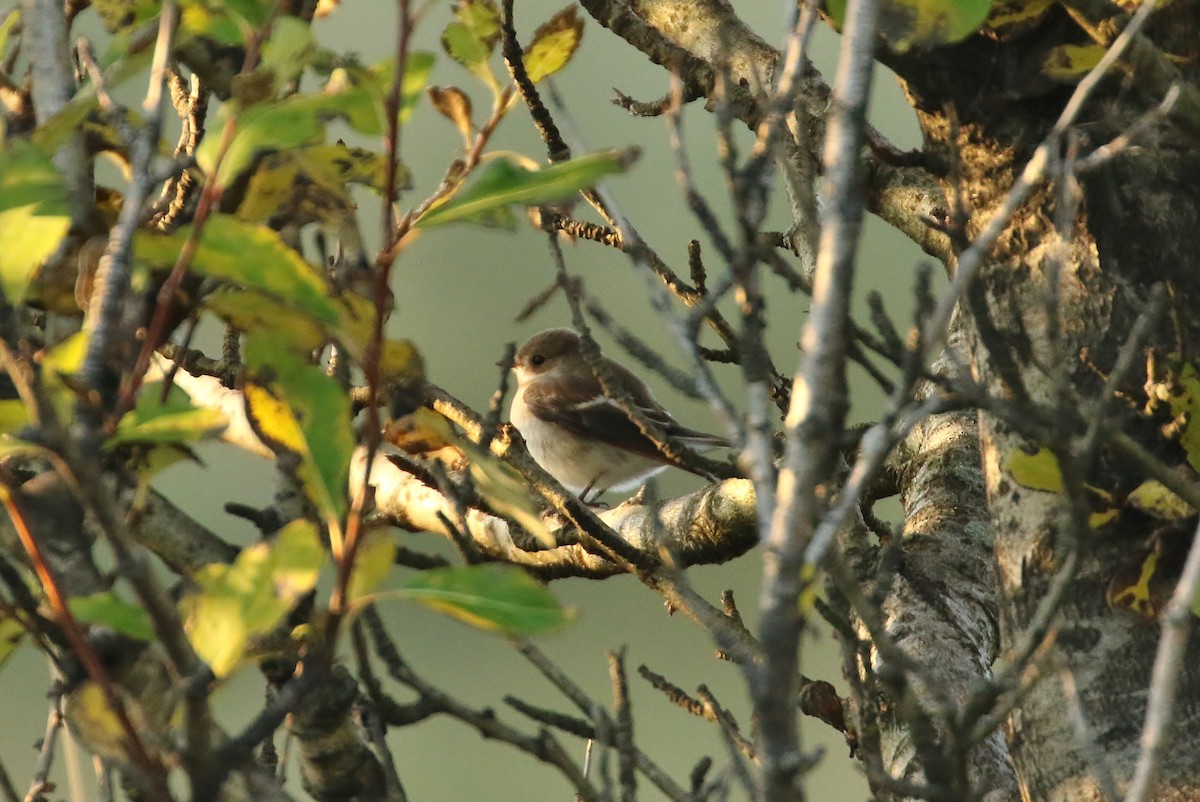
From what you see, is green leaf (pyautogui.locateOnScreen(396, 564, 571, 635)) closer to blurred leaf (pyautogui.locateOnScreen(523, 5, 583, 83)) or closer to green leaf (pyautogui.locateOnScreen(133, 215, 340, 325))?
green leaf (pyautogui.locateOnScreen(133, 215, 340, 325))

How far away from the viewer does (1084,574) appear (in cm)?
118

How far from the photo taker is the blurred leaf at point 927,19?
87 cm

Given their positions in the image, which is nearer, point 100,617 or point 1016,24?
point 100,617

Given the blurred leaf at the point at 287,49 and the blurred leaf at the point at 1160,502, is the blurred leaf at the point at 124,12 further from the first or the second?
the blurred leaf at the point at 1160,502

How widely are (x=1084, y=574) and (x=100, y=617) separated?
83 cm

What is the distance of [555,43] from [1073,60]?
0.45 m

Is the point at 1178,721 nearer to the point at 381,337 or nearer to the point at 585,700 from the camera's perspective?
the point at 585,700

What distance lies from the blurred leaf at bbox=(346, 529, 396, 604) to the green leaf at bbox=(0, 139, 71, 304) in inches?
7.7

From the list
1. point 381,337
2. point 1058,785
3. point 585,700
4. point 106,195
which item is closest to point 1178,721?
point 1058,785

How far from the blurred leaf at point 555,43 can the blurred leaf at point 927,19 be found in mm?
207

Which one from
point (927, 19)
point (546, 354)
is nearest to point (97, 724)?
point (927, 19)

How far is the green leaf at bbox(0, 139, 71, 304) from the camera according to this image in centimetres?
64

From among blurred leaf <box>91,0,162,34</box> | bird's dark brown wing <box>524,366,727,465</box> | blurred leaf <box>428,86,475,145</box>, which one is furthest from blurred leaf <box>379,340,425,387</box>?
bird's dark brown wing <box>524,366,727,465</box>

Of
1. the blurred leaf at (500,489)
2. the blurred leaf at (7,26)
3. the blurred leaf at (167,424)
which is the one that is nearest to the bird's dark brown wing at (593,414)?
the blurred leaf at (7,26)
